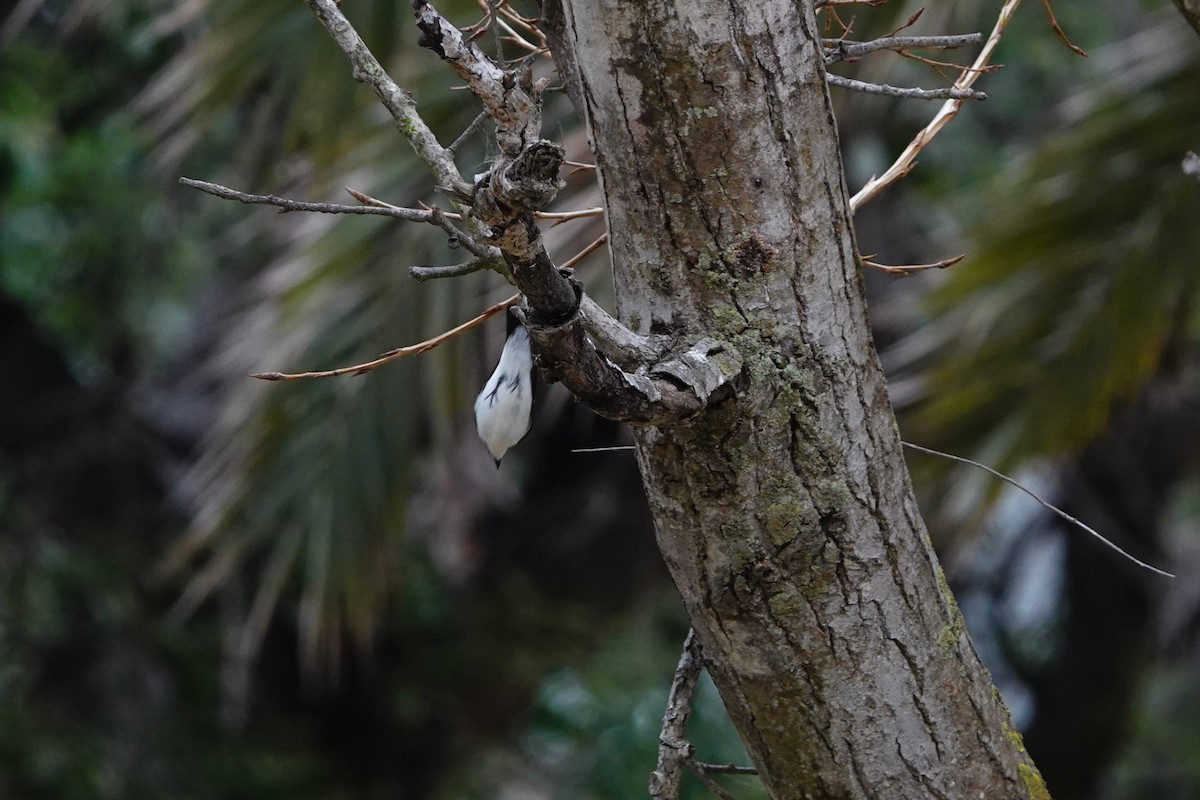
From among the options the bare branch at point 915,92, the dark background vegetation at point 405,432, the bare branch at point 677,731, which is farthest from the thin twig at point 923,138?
the dark background vegetation at point 405,432

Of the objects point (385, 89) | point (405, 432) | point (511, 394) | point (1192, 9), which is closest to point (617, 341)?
point (511, 394)

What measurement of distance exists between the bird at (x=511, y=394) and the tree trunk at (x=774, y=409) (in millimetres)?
93

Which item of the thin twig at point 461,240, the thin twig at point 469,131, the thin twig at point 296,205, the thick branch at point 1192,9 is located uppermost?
the thick branch at point 1192,9

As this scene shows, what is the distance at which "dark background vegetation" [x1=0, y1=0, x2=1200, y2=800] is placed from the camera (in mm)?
2381

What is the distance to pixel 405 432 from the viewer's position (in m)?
2.70

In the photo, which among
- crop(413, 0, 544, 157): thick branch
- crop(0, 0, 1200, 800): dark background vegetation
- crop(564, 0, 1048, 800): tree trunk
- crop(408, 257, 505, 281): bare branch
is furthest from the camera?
crop(0, 0, 1200, 800): dark background vegetation

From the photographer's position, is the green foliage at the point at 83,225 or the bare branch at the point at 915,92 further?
the green foliage at the point at 83,225

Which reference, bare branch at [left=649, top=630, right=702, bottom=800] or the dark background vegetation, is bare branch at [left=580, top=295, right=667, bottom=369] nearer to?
bare branch at [left=649, top=630, right=702, bottom=800]

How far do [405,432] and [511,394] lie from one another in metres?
1.80

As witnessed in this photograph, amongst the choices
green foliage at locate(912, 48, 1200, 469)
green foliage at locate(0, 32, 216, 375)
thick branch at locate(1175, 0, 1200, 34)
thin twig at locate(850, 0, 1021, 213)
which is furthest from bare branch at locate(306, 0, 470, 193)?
green foliage at locate(0, 32, 216, 375)

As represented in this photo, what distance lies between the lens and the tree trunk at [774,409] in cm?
90

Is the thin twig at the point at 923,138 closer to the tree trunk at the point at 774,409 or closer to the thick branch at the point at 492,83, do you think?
the tree trunk at the point at 774,409

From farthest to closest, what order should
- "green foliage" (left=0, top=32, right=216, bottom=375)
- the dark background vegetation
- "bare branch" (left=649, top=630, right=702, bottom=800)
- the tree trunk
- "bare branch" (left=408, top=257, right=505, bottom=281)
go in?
"green foliage" (left=0, top=32, right=216, bottom=375)
the dark background vegetation
"bare branch" (left=649, top=630, right=702, bottom=800)
the tree trunk
"bare branch" (left=408, top=257, right=505, bottom=281)

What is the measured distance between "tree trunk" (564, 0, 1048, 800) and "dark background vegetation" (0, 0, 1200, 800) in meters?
1.40
